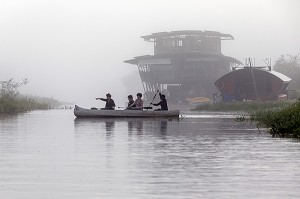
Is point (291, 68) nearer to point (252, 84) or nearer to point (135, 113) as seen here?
point (252, 84)

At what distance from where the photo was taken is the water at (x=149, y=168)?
11547 millimetres

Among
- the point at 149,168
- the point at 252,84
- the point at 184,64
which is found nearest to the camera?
the point at 149,168

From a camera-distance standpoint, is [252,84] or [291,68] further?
[291,68]

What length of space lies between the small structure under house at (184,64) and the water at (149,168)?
74962 millimetres

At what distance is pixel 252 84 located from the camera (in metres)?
81.9

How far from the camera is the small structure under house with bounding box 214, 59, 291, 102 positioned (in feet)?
264

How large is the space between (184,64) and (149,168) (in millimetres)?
85138

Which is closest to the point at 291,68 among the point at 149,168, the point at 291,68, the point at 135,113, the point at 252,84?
the point at 291,68

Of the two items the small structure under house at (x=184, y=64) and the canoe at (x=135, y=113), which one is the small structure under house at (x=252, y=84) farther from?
the canoe at (x=135, y=113)

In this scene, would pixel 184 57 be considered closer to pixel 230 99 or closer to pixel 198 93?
pixel 198 93

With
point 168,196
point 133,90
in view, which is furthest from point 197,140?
point 133,90

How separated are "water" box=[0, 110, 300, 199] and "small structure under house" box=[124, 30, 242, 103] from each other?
74962mm

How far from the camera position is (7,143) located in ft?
75.4

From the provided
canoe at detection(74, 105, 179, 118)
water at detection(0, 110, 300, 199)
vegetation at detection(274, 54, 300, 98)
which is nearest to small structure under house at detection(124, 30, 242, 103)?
vegetation at detection(274, 54, 300, 98)
